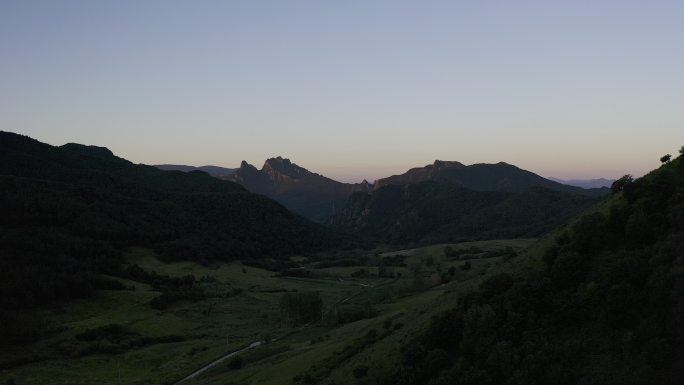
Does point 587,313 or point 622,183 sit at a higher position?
point 622,183

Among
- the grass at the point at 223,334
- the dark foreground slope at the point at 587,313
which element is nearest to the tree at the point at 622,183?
the dark foreground slope at the point at 587,313

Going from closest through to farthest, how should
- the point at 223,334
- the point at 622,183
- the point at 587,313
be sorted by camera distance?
the point at 587,313 → the point at 622,183 → the point at 223,334

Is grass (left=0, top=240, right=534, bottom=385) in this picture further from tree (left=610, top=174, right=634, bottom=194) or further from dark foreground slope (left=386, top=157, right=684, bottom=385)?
tree (left=610, top=174, right=634, bottom=194)

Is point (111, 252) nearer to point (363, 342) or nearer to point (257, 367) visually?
point (257, 367)

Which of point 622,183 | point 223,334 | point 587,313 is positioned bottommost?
point 223,334

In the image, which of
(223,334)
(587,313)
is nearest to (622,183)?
(587,313)

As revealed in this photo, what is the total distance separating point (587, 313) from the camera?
108ft

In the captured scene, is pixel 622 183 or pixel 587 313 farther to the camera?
pixel 622 183

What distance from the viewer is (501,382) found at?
102 ft

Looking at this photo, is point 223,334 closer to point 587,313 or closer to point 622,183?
point 622,183

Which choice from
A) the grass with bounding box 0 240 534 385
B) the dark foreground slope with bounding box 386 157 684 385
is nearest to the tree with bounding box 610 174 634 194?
the dark foreground slope with bounding box 386 157 684 385

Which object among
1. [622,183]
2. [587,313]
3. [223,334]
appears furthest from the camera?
[223,334]

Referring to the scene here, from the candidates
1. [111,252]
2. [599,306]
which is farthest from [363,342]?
[111,252]

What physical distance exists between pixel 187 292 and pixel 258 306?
28.8 metres
